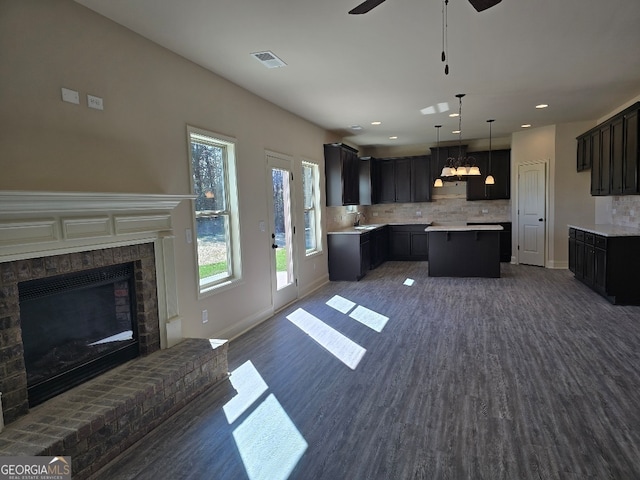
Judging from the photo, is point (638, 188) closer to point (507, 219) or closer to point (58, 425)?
point (507, 219)

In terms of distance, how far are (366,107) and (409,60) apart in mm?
1991

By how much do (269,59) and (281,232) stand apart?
259 cm

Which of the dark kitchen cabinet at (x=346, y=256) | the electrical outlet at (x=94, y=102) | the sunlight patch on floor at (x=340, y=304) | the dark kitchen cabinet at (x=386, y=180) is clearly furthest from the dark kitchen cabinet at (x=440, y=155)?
the electrical outlet at (x=94, y=102)

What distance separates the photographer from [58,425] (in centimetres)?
212

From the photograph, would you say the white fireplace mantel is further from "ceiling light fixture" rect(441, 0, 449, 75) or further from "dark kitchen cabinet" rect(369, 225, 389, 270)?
"dark kitchen cabinet" rect(369, 225, 389, 270)

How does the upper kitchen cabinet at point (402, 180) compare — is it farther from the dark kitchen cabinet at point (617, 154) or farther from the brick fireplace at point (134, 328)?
the brick fireplace at point (134, 328)

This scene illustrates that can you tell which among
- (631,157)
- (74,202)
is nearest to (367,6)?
(74,202)

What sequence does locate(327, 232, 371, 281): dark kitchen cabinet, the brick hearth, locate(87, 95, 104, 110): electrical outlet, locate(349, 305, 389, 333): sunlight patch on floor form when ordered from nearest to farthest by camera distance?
1. the brick hearth
2. locate(87, 95, 104, 110): electrical outlet
3. locate(349, 305, 389, 333): sunlight patch on floor
4. locate(327, 232, 371, 281): dark kitchen cabinet

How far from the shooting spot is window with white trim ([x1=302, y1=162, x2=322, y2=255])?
709 centimetres

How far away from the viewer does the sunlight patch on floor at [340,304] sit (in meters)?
5.61

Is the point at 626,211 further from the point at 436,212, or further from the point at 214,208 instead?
the point at 214,208

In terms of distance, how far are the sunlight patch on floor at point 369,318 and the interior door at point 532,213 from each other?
4874 millimetres

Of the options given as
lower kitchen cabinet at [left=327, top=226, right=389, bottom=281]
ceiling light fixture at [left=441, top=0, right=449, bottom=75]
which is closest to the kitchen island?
lower kitchen cabinet at [left=327, top=226, right=389, bottom=281]

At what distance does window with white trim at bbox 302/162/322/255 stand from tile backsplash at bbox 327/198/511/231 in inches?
57.1
